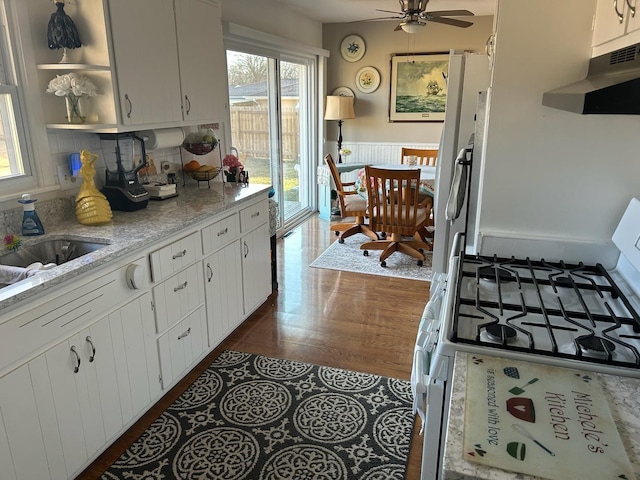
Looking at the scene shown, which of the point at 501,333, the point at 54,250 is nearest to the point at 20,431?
the point at 54,250

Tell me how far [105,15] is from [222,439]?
6.74ft

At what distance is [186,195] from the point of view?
3.03m

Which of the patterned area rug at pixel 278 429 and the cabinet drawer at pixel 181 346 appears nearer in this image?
the patterned area rug at pixel 278 429

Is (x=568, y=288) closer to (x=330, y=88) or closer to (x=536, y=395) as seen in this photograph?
(x=536, y=395)

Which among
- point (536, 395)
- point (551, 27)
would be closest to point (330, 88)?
point (551, 27)

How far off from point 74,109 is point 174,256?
89cm

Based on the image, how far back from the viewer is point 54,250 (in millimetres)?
2139

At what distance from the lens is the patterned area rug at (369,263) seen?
4.16m

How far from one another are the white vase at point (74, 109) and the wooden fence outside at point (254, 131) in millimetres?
1936

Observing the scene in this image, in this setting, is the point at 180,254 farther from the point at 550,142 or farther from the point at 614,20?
the point at 614,20

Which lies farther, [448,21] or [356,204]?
[356,204]

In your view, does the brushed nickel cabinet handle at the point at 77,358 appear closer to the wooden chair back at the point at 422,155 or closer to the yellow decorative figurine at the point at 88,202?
the yellow decorative figurine at the point at 88,202

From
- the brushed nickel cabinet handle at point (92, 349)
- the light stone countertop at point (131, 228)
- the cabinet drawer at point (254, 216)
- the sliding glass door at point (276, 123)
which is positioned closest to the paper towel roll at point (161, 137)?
the light stone countertop at point (131, 228)

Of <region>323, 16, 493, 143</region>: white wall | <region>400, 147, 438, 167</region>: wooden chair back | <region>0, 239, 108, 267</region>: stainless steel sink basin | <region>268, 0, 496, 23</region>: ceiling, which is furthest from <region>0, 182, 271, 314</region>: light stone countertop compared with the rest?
<region>323, 16, 493, 143</region>: white wall
